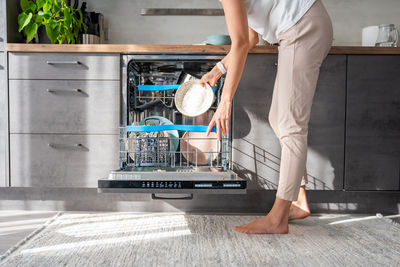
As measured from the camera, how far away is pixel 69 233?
1.41 m

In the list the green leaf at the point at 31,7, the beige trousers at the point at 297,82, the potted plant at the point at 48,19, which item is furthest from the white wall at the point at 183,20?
the beige trousers at the point at 297,82

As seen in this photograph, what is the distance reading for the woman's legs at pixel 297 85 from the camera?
1326 mm

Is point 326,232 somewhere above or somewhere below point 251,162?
below

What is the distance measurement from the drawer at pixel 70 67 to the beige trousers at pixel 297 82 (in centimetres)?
89

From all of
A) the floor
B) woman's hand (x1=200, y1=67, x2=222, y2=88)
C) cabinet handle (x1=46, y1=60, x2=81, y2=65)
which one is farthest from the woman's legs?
cabinet handle (x1=46, y1=60, x2=81, y2=65)

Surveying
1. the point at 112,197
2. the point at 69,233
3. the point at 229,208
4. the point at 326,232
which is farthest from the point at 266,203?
the point at 69,233

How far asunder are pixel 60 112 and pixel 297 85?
1198 millimetres

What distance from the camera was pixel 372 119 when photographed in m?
1.77

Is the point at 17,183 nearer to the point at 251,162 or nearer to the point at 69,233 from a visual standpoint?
the point at 69,233

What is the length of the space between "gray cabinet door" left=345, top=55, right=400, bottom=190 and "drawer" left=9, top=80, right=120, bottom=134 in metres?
1.24

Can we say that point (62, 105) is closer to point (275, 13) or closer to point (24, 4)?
point (24, 4)

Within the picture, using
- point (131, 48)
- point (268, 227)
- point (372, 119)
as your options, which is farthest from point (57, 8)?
point (372, 119)

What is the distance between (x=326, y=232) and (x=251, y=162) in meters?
0.51

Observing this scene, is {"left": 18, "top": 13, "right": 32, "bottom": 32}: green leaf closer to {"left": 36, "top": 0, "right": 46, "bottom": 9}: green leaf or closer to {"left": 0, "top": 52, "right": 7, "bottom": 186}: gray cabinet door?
{"left": 36, "top": 0, "right": 46, "bottom": 9}: green leaf
